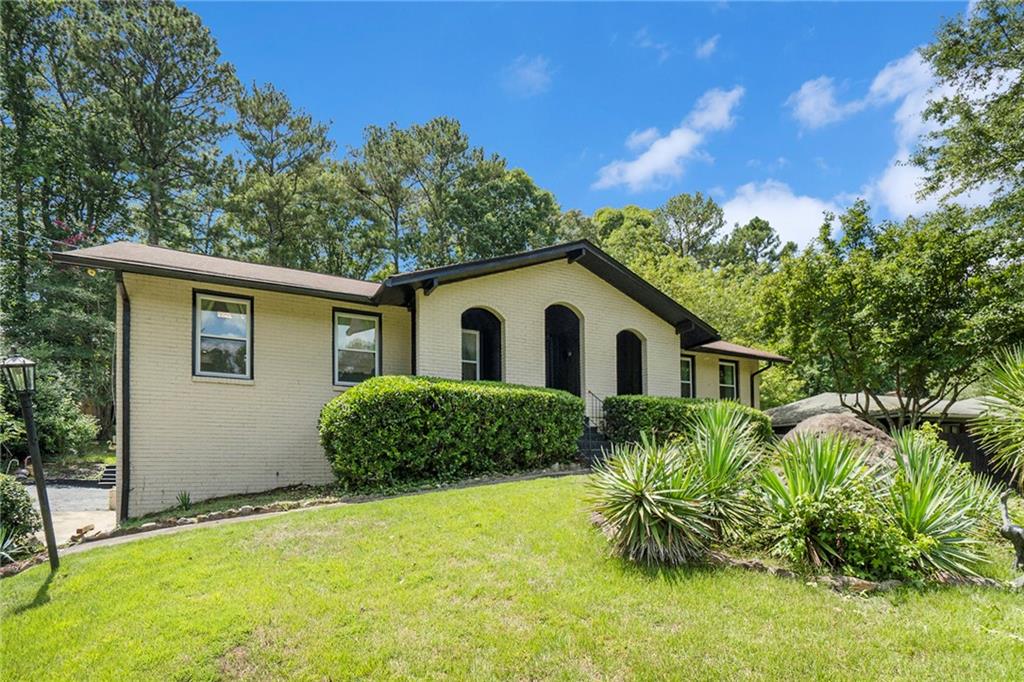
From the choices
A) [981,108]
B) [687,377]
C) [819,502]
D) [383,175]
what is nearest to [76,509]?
[819,502]

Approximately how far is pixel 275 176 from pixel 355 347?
21.1 metres

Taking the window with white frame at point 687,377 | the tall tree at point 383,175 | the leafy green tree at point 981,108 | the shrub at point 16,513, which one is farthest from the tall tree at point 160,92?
the leafy green tree at point 981,108

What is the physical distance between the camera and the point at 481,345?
14016mm

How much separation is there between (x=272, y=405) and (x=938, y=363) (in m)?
18.3

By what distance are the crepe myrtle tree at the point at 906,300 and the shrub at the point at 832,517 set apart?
12.2m

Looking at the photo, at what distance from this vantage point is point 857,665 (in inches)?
143

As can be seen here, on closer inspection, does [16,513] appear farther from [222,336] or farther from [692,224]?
[692,224]

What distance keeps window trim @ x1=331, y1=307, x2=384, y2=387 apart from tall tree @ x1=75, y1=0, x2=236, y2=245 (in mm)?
19542

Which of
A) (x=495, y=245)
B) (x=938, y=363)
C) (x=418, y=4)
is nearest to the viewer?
(x=418, y=4)

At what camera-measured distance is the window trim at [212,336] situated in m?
10.2

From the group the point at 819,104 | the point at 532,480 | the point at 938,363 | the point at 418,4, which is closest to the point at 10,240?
the point at 418,4

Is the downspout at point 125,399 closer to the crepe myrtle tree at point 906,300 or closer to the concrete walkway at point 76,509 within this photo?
the concrete walkway at point 76,509

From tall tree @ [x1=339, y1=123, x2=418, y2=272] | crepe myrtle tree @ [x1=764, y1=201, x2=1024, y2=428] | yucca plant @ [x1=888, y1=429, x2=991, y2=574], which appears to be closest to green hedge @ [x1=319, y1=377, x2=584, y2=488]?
yucca plant @ [x1=888, y1=429, x2=991, y2=574]

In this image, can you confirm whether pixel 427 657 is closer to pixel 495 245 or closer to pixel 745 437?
pixel 745 437
